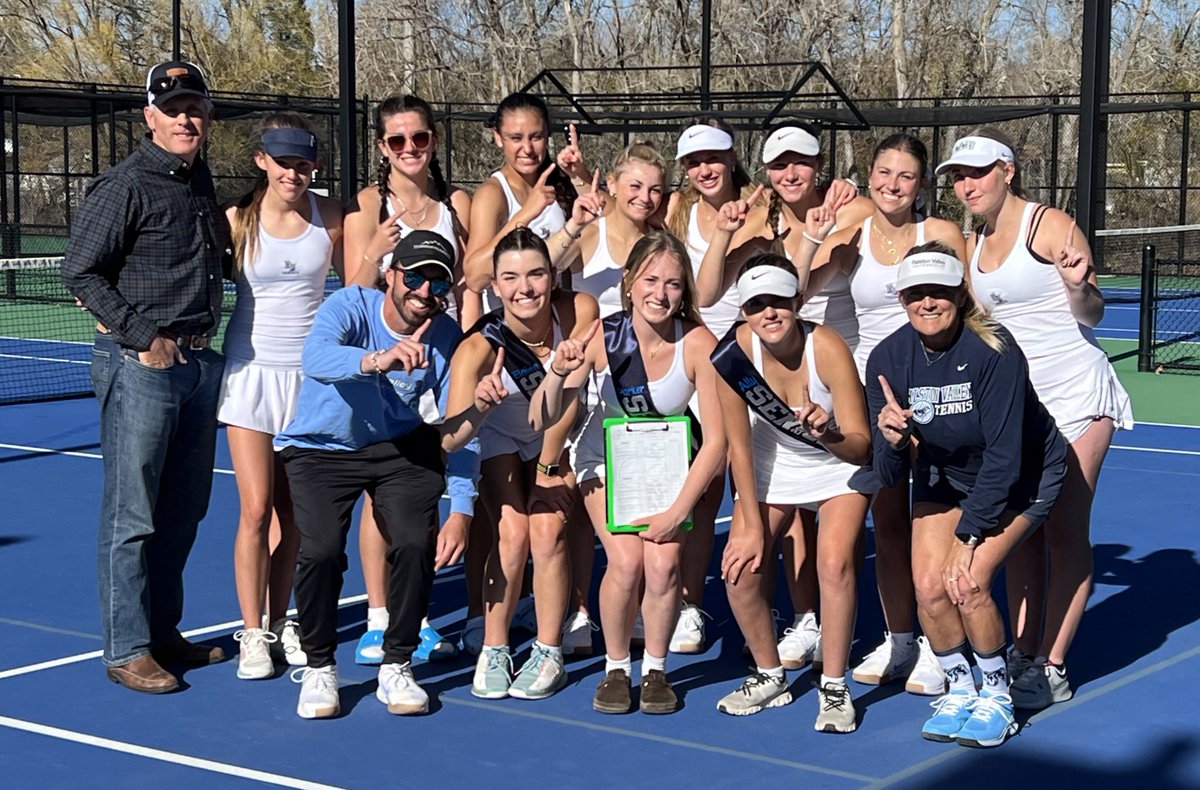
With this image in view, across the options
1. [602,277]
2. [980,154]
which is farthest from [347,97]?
[980,154]

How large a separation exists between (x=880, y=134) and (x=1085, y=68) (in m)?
23.3

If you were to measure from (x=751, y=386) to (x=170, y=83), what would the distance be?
2328 mm

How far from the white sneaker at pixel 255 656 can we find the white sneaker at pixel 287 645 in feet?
0.30

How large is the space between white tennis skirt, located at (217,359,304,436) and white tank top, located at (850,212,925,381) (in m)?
2.15

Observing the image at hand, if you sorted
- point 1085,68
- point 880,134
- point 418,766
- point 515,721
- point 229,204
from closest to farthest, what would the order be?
point 418,766
point 515,721
point 229,204
point 1085,68
point 880,134

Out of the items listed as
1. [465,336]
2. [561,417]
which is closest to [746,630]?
[561,417]

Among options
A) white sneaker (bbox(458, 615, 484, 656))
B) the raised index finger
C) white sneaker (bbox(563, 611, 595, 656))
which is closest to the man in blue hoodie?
white sneaker (bbox(458, 615, 484, 656))

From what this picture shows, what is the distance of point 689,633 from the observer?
6.98 metres

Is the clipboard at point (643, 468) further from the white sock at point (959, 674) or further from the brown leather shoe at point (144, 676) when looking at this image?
the brown leather shoe at point (144, 676)

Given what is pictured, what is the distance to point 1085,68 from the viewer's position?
44.7 feet

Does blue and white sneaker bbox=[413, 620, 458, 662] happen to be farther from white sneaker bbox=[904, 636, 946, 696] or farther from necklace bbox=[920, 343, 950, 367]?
necklace bbox=[920, 343, 950, 367]

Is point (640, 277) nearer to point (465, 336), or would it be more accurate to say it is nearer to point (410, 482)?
point (465, 336)

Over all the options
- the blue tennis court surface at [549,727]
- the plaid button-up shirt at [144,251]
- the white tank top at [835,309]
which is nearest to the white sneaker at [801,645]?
the blue tennis court surface at [549,727]

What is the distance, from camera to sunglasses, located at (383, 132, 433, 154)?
6.66m
